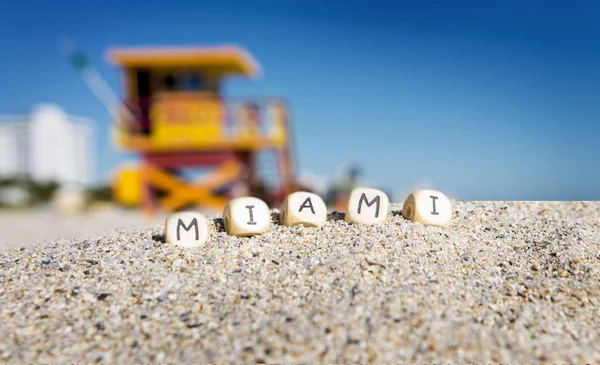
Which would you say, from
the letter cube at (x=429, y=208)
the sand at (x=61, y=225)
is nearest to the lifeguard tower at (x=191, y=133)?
the sand at (x=61, y=225)

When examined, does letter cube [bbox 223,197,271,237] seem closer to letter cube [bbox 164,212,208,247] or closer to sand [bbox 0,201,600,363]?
sand [bbox 0,201,600,363]

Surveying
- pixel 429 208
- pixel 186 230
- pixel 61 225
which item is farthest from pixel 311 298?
pixel 61 225

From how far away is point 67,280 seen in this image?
11.9 feet

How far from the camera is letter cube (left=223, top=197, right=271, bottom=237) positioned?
13.8 feet

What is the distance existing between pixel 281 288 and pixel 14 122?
170ft

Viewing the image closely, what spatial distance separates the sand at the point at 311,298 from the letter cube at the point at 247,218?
74mm

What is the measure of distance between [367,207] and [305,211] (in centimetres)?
49

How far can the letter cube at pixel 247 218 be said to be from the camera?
13.8ft

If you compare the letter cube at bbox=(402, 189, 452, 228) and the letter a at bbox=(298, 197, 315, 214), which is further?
the letter cube at bbox=(402, 189, 452, 228)

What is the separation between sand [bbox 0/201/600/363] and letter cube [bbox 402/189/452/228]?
0.15m

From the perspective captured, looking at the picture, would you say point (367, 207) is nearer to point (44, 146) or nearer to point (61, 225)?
point (61, 225)

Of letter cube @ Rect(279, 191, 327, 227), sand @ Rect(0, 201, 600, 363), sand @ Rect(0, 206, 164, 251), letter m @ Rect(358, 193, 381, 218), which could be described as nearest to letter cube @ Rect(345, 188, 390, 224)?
letter m @ Rect(358, 193, 381, 218)

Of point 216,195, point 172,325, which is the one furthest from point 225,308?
point 216,195

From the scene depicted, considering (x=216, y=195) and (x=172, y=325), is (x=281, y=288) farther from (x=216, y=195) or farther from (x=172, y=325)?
(x=216, y=195)
